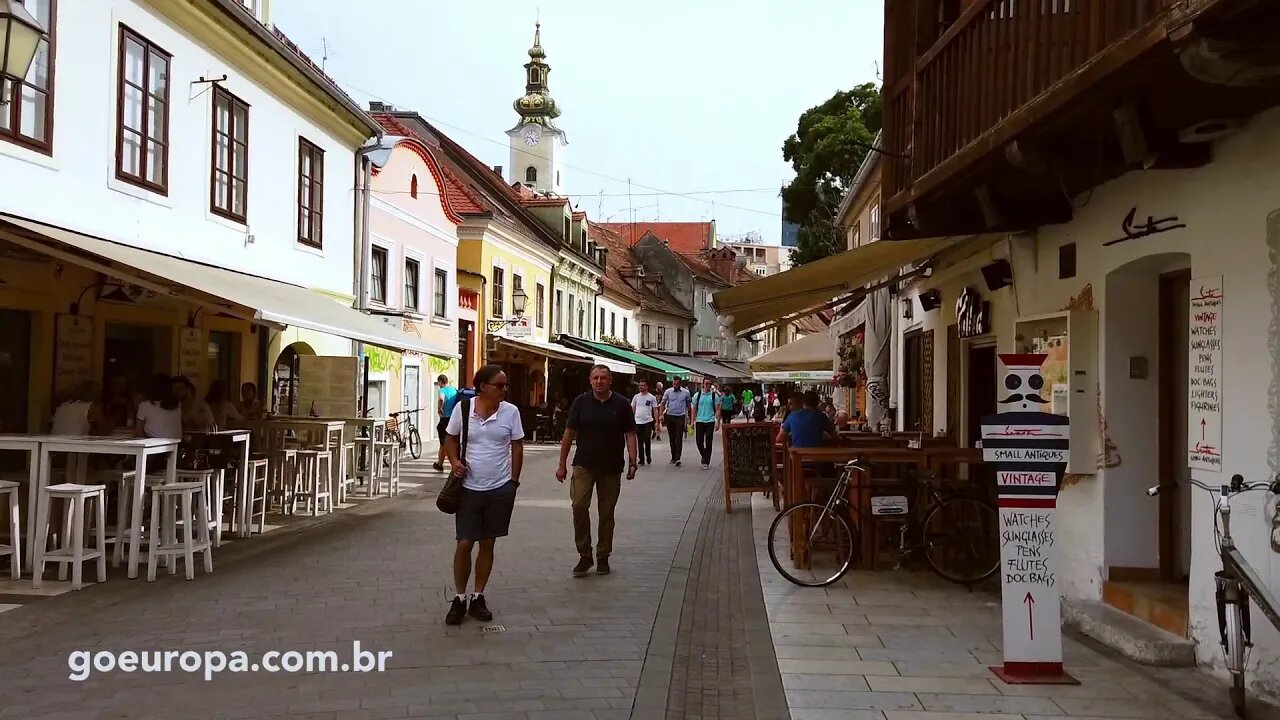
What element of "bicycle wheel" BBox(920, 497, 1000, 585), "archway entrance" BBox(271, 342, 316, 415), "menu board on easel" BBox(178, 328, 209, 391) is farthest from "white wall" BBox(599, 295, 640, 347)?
"bicycle wheel" BBox(920, 497, 1000, 585)

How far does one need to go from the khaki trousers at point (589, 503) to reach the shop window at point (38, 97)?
571 cm

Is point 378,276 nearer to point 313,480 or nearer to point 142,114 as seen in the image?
point 313,480

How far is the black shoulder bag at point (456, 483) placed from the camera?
693 centimetres

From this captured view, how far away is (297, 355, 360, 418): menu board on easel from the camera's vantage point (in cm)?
1526

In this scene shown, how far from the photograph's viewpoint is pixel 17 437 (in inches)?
318

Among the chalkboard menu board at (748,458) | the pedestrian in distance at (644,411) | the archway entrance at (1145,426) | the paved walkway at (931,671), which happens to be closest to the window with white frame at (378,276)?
the pedestrian in distance at (644,411)

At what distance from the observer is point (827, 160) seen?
33719 millimetres

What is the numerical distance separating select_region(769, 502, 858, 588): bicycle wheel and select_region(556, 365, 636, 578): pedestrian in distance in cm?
143

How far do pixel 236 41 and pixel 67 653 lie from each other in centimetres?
943

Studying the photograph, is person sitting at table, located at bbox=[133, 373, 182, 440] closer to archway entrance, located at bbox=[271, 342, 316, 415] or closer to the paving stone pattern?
the paving stone pattern

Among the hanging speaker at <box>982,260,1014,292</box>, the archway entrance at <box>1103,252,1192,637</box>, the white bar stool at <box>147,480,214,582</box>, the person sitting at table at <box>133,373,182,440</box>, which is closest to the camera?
the archway entrance at <box>1103,252,1192,637</box>

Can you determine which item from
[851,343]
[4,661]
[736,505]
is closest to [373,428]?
[736,505]

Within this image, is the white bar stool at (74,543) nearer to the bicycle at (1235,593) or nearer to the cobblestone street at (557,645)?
the cobblestone street at (557,645)

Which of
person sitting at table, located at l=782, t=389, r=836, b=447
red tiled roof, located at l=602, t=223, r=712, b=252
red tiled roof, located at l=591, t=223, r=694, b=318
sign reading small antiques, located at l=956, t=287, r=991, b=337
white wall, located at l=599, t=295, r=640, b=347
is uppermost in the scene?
red tiled roof, located at l=602, t=223, r=712, b=252
